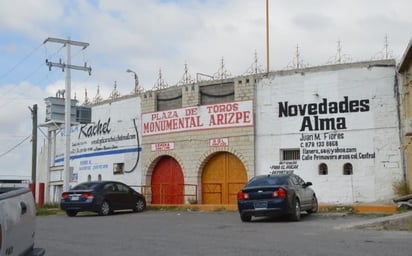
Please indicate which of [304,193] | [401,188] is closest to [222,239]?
[304,193]

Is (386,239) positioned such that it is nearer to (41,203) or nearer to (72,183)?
(41,203)

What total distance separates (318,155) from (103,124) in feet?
45.0

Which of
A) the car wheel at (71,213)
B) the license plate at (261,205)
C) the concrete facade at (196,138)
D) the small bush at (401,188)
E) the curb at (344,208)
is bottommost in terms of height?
the car wheel at (71,213)

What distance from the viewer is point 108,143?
1298 inches

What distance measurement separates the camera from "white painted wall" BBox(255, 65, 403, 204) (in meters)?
23.7

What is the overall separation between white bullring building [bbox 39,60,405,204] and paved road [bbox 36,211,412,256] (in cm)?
602

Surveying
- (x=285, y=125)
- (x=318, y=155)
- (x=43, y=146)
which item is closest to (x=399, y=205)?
(x=318, y=155)

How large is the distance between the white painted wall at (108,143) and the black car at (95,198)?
20.3 ft

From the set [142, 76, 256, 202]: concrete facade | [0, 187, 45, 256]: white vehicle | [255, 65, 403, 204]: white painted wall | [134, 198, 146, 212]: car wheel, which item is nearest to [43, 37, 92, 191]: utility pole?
[142, 76, 256, 202]: concrete facade

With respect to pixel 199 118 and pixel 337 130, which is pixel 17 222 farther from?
pixel 199 118

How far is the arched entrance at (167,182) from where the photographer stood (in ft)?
95.6

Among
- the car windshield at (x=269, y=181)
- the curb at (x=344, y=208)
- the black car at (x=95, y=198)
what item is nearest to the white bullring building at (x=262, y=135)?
the curb at (x=344, y=208)

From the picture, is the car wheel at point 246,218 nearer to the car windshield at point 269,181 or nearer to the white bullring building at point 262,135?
the car windshield at point 269,181

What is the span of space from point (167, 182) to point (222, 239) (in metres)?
16.6
